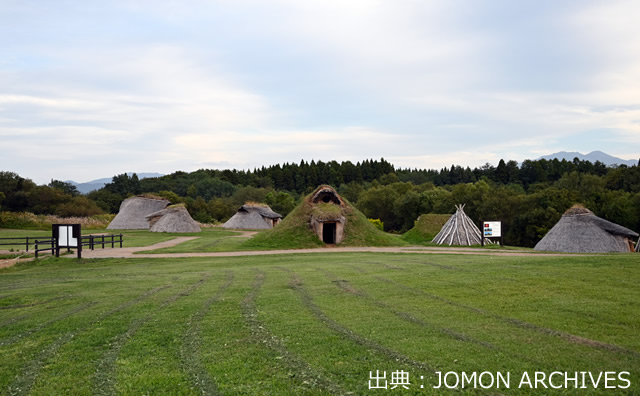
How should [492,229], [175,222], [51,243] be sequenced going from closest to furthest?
[51,243] → [492,229] → [175,222]

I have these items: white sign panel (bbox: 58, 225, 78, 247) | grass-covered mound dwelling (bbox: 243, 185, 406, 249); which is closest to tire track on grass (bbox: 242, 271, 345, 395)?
white sign panel (bbox: 58, 225, 78, 247)

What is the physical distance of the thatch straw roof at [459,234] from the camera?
38891 millimetres

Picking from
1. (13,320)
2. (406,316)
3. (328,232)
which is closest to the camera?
(406,316)

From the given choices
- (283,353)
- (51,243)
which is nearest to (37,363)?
(283,353)

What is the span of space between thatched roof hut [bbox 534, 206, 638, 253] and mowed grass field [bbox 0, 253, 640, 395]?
Result: 21.4 metres

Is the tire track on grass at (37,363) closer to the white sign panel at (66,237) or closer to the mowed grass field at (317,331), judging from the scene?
the mowed grass field at (317,331)

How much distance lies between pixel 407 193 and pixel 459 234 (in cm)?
4444

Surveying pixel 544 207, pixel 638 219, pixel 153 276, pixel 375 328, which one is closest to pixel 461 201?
pixel 544 207

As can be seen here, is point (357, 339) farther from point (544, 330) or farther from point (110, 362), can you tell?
point (110, 362)

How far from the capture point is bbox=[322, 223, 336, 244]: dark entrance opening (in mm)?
38281

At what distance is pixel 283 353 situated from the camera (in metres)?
7.54

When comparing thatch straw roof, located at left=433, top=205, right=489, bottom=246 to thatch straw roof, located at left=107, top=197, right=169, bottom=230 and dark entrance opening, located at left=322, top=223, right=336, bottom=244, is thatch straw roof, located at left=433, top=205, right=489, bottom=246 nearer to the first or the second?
dark entrance opening, located at left=322, top=223, right=336, bottom=244

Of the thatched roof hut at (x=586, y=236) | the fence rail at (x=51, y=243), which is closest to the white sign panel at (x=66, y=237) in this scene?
the fence rail at (x=51, y=243)

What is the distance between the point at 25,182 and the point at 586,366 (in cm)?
8956
